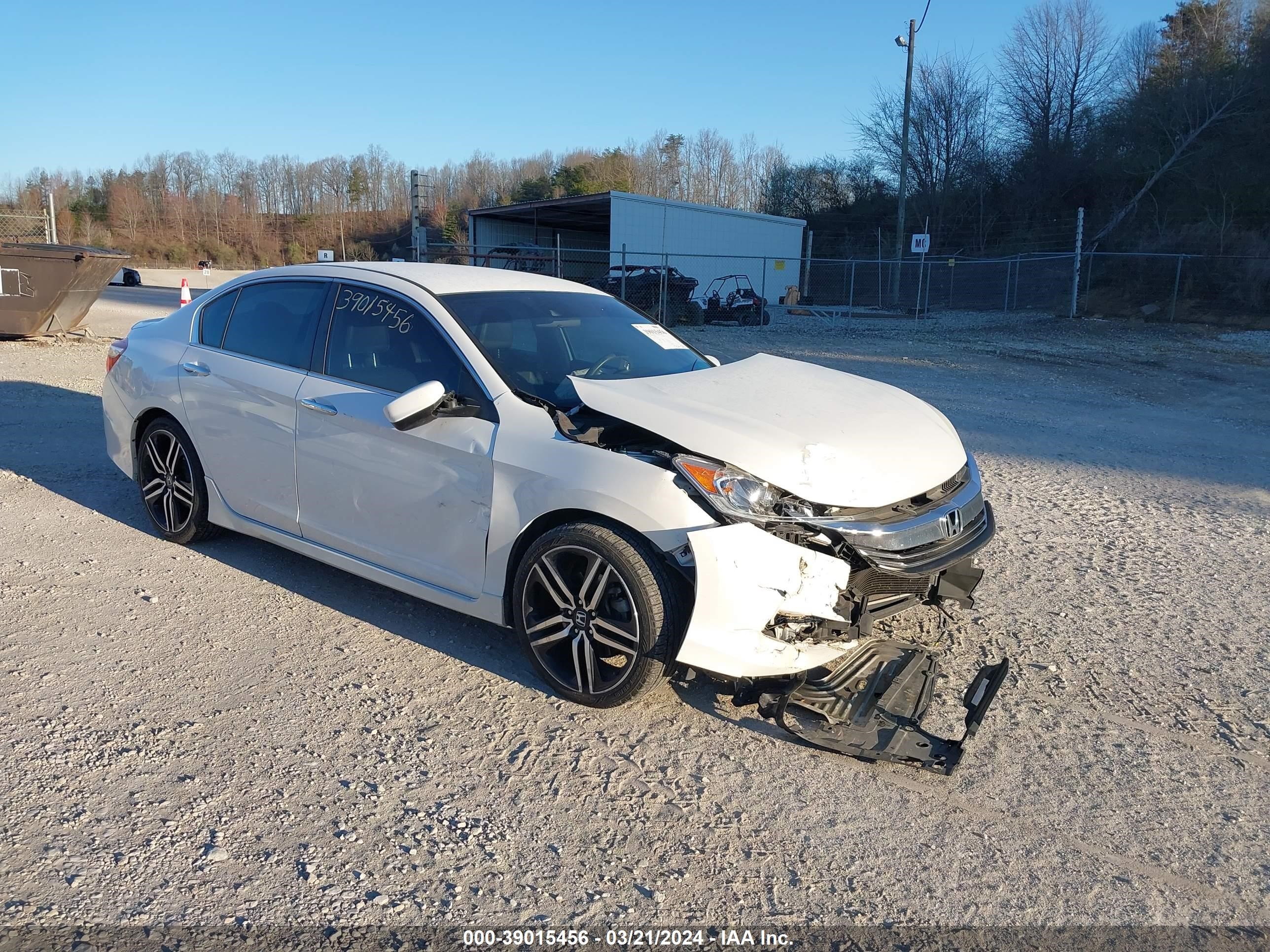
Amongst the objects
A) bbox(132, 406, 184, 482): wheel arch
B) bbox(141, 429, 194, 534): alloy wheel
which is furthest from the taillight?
bbox(141, 429, 194, 534): alloy wheel

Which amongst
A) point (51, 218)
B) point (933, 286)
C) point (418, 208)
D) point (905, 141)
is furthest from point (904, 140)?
point (51, 218)

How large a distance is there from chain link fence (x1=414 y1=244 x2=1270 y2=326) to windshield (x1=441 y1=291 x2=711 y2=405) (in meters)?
14.8

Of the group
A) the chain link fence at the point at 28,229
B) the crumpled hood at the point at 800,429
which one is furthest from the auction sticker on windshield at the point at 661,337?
the chain link fence at the point at 28,229

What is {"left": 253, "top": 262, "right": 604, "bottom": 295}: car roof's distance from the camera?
4633 millimetres

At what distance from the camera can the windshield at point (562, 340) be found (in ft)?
13.9

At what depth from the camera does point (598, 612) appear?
143 inches

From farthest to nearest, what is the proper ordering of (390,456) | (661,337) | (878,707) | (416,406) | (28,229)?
1. (28,229)
2. (661,337)
3. (390,456)
4. (416,406)
5. (878,707)

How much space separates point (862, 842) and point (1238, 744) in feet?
5.41

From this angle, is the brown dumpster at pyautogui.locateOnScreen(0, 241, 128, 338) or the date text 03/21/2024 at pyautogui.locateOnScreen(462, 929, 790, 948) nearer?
the date text 03/21/2024 at pyautogui.locateOnScreen(462, 929, 790, 948)

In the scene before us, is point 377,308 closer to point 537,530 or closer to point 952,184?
point 537,530

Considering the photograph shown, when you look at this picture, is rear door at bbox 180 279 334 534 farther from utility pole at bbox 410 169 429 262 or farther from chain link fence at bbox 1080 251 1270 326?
chain link fence at bbox 1080 251 1270 326

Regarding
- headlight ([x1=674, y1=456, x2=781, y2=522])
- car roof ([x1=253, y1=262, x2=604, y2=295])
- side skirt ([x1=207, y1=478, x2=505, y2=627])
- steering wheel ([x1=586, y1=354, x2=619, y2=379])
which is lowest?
side skirt ([x1=207, y1=478, x2=505, y2=627])

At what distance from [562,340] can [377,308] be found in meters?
0.89

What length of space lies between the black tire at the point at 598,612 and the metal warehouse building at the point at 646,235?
2456 centimetres
